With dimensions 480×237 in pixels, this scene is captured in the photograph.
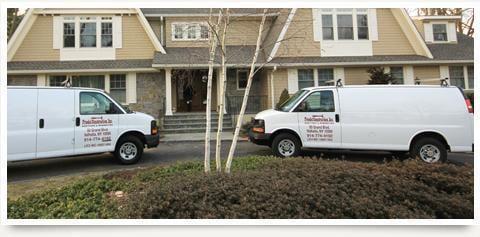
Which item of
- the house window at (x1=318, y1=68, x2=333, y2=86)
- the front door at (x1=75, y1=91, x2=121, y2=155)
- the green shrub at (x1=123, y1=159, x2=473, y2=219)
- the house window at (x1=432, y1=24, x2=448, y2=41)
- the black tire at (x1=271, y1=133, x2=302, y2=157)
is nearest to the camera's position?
the green shrub at (x1=123, y1=159, x2=473, y2=219)

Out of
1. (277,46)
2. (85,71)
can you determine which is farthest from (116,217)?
(85,71)

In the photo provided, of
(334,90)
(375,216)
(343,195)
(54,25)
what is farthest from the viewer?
(54,25)

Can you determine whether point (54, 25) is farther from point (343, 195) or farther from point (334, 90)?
point (343, 195)

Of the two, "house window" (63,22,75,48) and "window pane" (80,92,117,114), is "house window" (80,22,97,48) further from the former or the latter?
"window pane" (80,92,117,114)

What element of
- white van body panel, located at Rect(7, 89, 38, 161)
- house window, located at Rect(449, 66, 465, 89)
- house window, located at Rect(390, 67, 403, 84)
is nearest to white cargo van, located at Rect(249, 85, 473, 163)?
white van body panel, located at Rect(7, 89, 38, 161)

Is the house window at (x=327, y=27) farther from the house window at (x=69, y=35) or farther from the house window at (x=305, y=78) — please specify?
the house window at (x=69, y=35)

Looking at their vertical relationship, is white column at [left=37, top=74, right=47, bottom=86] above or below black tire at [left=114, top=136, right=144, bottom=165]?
above

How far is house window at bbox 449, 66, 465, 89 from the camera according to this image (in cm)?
1403

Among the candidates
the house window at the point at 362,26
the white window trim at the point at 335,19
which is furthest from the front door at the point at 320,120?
the house window at the point at 362,26

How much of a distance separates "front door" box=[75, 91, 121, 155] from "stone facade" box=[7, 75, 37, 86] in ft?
29.1

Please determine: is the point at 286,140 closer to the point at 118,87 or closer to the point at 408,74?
the point at 118,87
